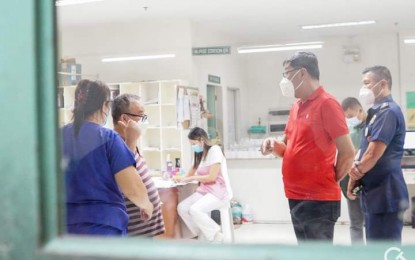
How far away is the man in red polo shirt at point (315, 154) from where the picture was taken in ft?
5.91

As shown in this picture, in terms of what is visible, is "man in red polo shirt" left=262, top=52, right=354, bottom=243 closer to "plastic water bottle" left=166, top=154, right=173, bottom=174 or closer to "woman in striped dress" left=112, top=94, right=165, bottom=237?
"woman in striped dress" left=112, top=94, right=165, bottom=237

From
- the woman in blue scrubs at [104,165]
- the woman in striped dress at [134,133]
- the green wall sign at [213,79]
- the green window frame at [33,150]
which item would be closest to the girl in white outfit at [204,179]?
the woman in striped dress at [134,133]

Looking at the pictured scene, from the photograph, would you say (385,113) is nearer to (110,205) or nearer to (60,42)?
(110,205)

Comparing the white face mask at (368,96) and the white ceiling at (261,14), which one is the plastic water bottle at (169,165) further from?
the white face mask at (368,96)

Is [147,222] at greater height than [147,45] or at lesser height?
lesser

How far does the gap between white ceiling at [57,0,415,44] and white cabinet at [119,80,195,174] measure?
29.2 inches

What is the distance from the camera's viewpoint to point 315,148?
5.99ft

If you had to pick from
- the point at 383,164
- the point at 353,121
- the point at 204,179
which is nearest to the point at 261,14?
the point at 204,179

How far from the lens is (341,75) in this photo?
13.8 feet

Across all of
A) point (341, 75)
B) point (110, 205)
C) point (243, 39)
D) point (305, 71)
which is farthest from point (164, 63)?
point (110, 205)

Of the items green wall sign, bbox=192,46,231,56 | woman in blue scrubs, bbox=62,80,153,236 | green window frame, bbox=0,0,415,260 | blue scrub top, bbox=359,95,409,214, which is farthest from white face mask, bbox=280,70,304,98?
green window frame, bbox=0,0,415,260

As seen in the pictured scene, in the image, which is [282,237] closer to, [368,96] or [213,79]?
[368,96]

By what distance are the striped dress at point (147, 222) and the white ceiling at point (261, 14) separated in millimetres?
2694

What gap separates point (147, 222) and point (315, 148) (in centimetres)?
72
